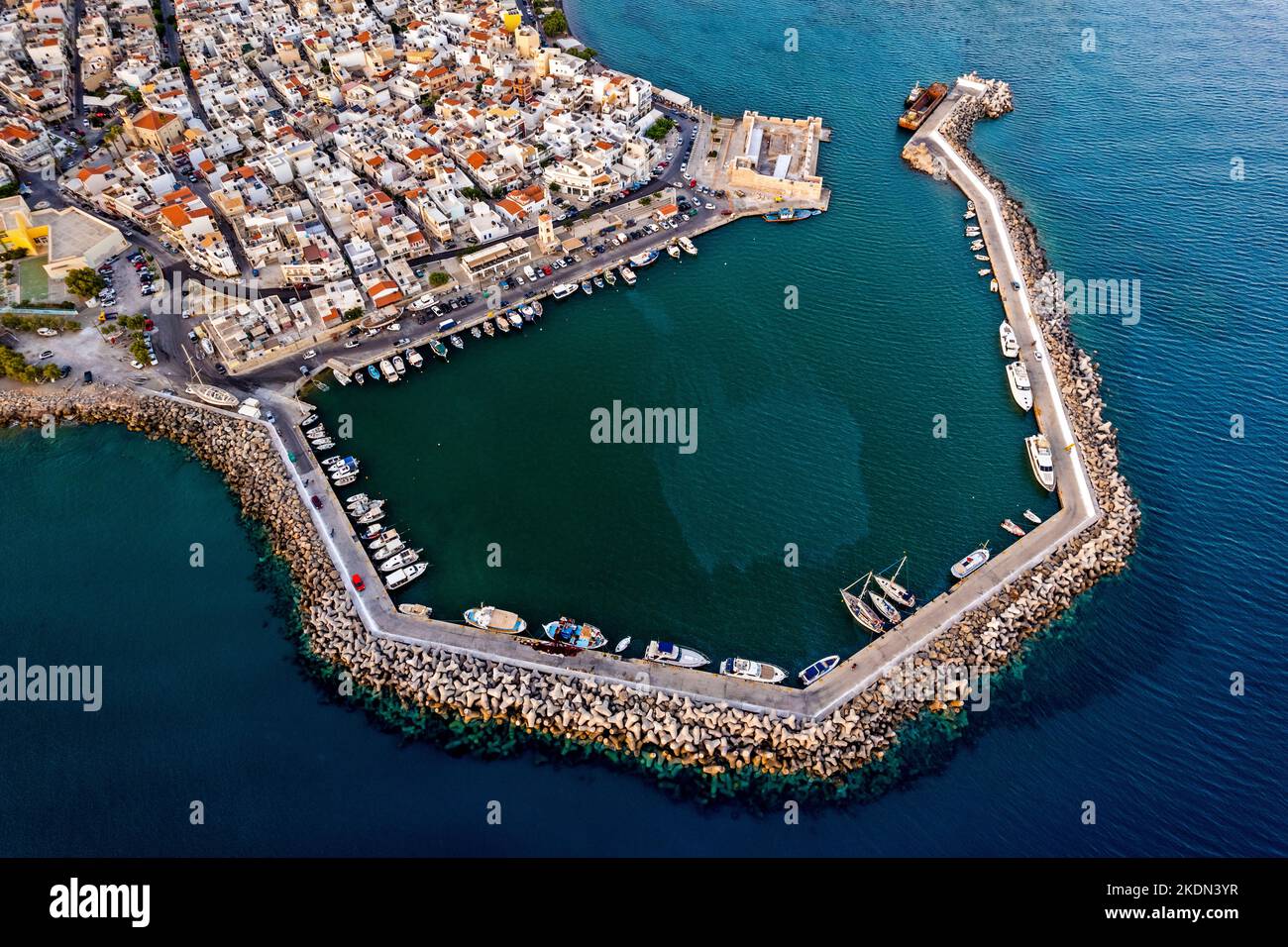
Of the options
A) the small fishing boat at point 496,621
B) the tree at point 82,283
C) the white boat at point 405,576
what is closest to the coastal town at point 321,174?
the tree at point 82,283

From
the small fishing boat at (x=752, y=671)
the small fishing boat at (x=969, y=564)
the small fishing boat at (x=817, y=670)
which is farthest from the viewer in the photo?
the small fishing boat at (x=969, y=564)

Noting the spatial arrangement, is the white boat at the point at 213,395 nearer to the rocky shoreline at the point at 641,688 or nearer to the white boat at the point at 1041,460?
the rocky shoreline at the point at 641,688

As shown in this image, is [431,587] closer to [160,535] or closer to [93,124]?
[160,535]

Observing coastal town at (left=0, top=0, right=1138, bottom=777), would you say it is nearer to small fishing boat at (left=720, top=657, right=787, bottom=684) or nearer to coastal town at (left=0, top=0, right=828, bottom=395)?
coastal town at (left=0, top=0, right=828, bottom=395)

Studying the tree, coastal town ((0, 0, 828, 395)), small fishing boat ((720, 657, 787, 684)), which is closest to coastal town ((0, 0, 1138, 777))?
the tree

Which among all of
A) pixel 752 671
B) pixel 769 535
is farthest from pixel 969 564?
pixel 752 671

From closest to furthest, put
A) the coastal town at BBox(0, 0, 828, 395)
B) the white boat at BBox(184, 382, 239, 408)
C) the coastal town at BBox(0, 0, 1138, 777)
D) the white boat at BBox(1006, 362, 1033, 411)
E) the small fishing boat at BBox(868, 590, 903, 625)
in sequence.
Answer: the coastal town at BBox(0, 0, 1138, 777) < the small fishing boat at BBox(868, 590, 903, 625) < the white boat at BBox(184, 382, 239, 408) < the white boat at BBox(1006, 362, 1033, 411) < the coastal town at BBox(0, 0, 828, 395)
